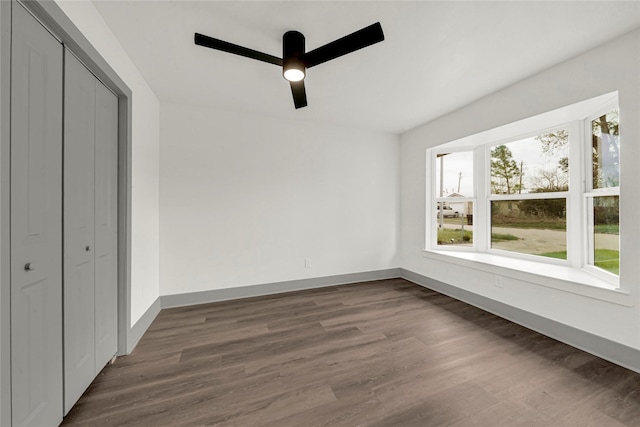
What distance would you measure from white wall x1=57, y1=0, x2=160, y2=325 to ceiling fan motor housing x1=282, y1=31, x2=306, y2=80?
1.20m

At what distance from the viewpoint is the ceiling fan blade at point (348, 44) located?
144cm

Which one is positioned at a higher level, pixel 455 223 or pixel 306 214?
pixel 306 214

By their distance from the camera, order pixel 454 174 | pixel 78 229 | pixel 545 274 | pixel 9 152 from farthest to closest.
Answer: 1. pixel 454 174
2. pixel 545 274
3. pixel 78 229
4. pixel 9 152

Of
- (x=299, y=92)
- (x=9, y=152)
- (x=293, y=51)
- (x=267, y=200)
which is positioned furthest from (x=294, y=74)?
(x=267, y=200)

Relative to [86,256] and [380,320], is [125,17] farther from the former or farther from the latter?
[380,320]

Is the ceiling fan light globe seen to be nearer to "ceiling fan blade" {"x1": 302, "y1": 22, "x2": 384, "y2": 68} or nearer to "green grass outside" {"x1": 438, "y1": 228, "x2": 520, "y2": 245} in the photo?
"ceiling fan blade" {"x1": 302, "y1": 22, "x2": 384, "y2": 68}

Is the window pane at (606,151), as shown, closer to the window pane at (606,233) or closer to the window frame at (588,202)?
the window frame at (588,202)

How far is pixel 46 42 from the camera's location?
121cm

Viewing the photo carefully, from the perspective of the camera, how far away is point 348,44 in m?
1.55

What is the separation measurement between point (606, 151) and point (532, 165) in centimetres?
73

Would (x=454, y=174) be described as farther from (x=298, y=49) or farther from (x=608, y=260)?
(x=298, y=49)

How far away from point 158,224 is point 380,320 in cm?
277

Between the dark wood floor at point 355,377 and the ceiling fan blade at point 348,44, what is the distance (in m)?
2.24

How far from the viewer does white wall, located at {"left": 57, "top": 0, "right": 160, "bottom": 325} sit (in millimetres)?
1672
